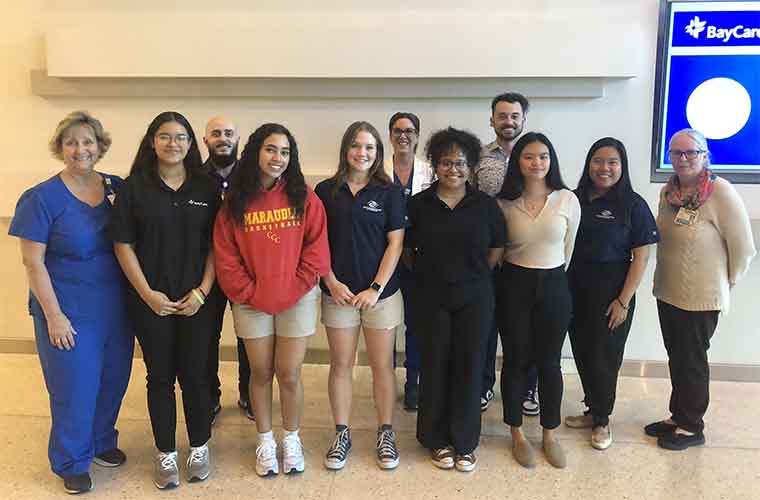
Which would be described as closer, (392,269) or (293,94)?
(392,269)

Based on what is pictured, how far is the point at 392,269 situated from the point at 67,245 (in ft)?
4.02

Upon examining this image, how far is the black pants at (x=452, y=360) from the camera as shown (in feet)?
7.78

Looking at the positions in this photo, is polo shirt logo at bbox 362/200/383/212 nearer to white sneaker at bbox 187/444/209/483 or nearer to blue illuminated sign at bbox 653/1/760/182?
white sneaker at bbox 187/444/209/483

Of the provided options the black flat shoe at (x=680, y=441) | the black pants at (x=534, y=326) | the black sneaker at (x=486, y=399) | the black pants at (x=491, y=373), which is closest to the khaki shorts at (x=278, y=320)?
the black pants at (x=534, y=326)

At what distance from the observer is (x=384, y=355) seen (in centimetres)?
249

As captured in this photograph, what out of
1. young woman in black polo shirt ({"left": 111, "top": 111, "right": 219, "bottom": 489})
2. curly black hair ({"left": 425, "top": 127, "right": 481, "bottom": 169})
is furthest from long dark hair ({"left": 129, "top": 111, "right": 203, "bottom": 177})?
curly black hair ({"left": 425, "top": 127, "right": 481, "bottom": 169})

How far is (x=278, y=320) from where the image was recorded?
2.32m

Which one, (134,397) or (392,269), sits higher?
(392,269)

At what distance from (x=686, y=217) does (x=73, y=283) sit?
8.30ft

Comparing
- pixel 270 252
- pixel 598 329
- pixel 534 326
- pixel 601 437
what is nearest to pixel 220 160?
pixel 270 252

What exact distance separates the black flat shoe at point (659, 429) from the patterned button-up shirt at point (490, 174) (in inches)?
54.3

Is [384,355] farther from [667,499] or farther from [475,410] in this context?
[667,499]

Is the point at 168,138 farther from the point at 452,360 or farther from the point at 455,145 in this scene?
the point at 452,360

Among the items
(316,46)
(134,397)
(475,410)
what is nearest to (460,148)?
(475,410)
